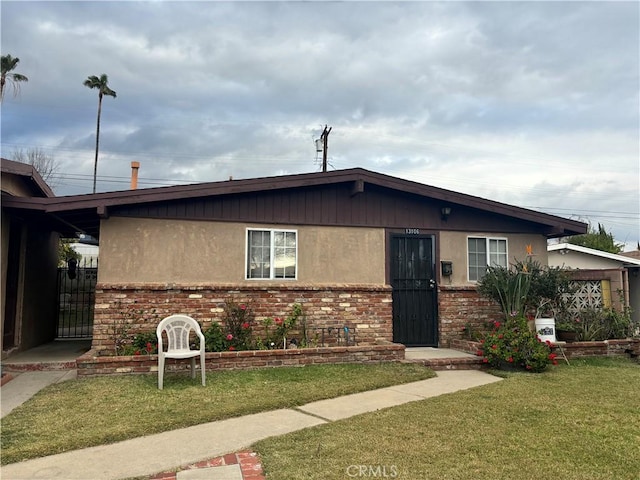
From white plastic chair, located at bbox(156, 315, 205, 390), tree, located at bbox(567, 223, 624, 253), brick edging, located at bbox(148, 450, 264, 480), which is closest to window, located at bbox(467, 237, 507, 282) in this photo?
white plastic chair, located at bbox(156, 315, 205, 390)

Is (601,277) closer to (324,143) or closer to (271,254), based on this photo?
(271,254)

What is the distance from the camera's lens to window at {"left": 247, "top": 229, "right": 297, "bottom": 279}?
8898mm

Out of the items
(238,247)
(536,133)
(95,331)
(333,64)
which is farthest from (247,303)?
(536,133)

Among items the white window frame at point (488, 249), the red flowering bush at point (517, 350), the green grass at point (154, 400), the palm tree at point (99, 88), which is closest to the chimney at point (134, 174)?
the green grass at point (154, 400)

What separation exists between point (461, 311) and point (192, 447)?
6811 millimetres

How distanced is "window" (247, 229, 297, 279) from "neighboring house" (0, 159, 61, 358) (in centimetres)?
350

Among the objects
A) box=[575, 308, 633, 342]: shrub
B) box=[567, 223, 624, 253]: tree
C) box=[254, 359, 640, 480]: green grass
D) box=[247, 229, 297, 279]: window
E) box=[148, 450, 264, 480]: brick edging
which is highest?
box=[567, 223, 624, 253]: tree

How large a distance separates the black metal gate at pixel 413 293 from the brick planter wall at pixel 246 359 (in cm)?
143

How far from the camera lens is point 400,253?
973cm

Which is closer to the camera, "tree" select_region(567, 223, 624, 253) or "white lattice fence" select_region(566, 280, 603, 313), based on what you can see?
"white lattice fence" select_region(566, 280, 603, 313)

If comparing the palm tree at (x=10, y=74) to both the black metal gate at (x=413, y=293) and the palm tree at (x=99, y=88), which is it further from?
the black metal gate at (x=413, y=293)

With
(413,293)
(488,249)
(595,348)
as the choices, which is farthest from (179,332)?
(595,348)

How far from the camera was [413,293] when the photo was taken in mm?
9711

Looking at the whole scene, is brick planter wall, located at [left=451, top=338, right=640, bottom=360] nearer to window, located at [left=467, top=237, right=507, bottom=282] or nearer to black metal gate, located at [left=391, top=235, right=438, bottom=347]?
black metal gate, located at [left=391, top=235, right=438, bottom=347]
